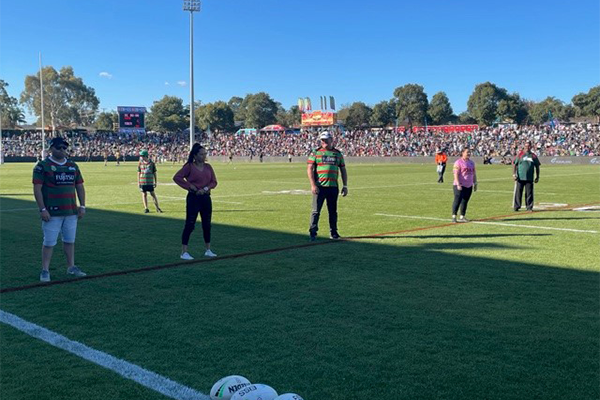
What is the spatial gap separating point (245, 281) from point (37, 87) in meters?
137

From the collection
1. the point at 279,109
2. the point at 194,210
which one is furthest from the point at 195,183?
the point at 279,109

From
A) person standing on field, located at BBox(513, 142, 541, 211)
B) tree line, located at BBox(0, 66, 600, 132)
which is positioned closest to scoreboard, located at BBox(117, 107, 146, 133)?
tree line, located at BBox(0, 66, 600, 132)

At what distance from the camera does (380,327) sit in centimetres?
564

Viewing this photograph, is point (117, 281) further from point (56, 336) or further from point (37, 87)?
point (37, 87)

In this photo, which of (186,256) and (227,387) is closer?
(227,387)

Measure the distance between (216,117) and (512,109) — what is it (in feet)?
211

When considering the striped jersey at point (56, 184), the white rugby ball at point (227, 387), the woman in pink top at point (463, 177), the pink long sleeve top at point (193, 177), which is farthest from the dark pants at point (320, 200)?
the white rugby ball at point (227, 387)

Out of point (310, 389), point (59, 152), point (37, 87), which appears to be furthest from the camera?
point (37, 87)

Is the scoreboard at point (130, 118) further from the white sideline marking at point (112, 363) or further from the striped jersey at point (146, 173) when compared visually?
the white sideline marking at point (112, 363)

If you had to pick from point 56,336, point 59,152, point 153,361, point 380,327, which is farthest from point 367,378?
point 59,152

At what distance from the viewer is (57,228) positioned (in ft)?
25.0

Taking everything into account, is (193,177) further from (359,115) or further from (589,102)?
(359,115)

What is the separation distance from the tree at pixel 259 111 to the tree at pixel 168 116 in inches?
605

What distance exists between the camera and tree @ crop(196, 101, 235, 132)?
5315 inches
